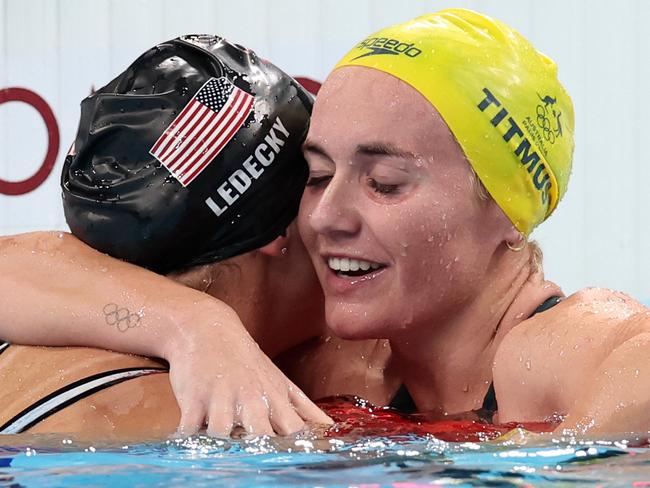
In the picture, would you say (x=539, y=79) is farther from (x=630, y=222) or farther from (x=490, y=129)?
(x=630, y=222)

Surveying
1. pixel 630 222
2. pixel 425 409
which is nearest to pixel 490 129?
pixel 425 409

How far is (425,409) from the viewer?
2.77 meters

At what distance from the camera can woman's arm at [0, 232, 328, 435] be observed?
210 cm

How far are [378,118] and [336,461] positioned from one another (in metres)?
0.97

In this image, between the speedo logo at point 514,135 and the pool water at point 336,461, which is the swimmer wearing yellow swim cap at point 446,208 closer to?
the speedo logo at point 514,135

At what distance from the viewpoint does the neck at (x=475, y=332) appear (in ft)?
8.72

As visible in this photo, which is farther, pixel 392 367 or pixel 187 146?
pixel 392 367

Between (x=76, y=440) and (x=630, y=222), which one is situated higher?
(x=630, y=222)

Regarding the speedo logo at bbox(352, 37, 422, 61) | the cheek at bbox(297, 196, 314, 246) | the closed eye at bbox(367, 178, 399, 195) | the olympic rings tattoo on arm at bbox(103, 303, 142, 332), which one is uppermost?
the speedo logo at bbox(352, 37, 422, 61)

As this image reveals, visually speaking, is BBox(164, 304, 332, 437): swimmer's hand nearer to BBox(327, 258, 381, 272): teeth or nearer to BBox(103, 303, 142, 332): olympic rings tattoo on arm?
BBox(103, 303, 142, 332): olympic rings tattoo on arm

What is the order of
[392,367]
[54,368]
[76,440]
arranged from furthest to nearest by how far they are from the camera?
[392,367] < [54,368] < [76,440]

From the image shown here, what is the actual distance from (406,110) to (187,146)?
0.53m

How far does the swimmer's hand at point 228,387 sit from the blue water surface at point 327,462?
50mm

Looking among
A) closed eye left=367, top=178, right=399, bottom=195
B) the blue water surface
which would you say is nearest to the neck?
closed eye left=367, top=178, right=399, bottom=195
